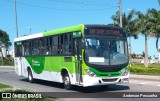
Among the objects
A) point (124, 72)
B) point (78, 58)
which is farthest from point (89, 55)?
point (124, 72)

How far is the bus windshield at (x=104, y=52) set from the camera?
1694 centimetres

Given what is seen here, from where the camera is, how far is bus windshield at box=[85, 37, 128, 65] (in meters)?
16.9

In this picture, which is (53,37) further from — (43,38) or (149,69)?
(149,69)

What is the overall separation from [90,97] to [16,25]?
3951 cm

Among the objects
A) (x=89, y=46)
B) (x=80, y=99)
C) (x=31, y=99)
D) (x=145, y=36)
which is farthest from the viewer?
(x=145, y=36)

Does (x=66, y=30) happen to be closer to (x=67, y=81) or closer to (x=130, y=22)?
(x=67, y=81)

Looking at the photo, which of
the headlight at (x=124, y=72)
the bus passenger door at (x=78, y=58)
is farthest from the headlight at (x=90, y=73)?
the headlight at (x=124, y=72)

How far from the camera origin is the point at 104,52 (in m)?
17.1

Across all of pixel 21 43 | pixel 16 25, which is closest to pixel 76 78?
pixel 21 43

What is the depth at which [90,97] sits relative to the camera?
15.7 m

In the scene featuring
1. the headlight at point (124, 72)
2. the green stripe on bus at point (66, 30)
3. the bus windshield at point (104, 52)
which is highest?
the green stripe on bus at point (66, 30)

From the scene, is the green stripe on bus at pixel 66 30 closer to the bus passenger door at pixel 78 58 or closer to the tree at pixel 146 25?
the bus passenger door at pixel 78 58

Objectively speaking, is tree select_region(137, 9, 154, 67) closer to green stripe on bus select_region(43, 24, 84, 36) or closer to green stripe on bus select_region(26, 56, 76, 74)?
green stripe on bus select_region(26, 56, 76, 74)

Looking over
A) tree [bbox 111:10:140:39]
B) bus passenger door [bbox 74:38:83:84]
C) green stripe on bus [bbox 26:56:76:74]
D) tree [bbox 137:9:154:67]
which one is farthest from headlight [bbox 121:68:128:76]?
tree [bbox 111:10:140:39]
